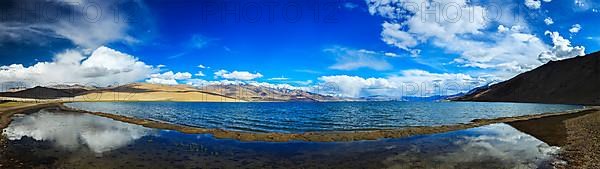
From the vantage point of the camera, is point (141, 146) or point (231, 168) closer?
point (231, 168)

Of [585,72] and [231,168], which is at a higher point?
[585,72]

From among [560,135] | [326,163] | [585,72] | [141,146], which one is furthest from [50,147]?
[585,72]

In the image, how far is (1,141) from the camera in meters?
27.1

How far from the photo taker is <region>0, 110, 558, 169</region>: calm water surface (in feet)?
64.0

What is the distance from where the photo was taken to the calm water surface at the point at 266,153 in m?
19.5

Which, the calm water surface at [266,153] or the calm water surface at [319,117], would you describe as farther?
the calm water surface at [319,117]

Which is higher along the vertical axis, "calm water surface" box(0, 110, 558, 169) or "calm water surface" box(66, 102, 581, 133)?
"calm water surface" box(0, 110, 558, 169)

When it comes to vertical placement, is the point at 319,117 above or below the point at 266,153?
below

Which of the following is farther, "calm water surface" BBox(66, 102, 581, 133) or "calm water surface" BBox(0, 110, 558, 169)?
"calm water surface" BBox(66, 102, 581, 133)

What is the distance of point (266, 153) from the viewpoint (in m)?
23.6

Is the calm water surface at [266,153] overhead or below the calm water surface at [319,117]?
overhead

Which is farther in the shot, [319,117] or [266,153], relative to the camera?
[319,117]

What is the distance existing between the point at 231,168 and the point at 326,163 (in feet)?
17.5

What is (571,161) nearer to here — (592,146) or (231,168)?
(592,146)
